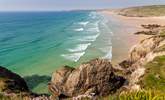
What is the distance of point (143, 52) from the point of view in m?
37.0

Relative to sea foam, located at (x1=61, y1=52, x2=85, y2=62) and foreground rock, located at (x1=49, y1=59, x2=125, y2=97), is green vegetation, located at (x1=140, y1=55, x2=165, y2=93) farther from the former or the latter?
sea foam, located at (x1=61, y1=52, x2=85, y2=62)

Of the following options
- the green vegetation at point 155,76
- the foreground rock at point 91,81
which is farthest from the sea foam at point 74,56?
the green vegetation at point 155,76

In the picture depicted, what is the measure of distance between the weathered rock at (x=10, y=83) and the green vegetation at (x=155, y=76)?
946 centimetres

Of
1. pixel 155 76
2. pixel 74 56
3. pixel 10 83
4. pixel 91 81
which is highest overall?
pixel 155 76

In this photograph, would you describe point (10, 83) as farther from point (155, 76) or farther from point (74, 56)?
point (74, 56)

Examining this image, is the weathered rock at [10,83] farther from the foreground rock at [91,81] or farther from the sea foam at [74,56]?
the sea foam at [74,56]

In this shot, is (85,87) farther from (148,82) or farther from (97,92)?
→ (148,82)

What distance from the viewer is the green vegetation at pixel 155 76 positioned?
20.4 metres

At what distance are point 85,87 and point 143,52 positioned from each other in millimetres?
13494

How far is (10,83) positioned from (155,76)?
37.0ft

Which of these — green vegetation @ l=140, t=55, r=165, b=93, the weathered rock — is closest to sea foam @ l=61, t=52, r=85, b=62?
the weathered rock

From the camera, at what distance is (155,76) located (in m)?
22.6

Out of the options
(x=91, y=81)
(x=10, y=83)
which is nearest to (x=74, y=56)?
(x=91, y=81)

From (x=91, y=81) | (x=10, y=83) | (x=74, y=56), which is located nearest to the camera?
(x=10, y=83)
